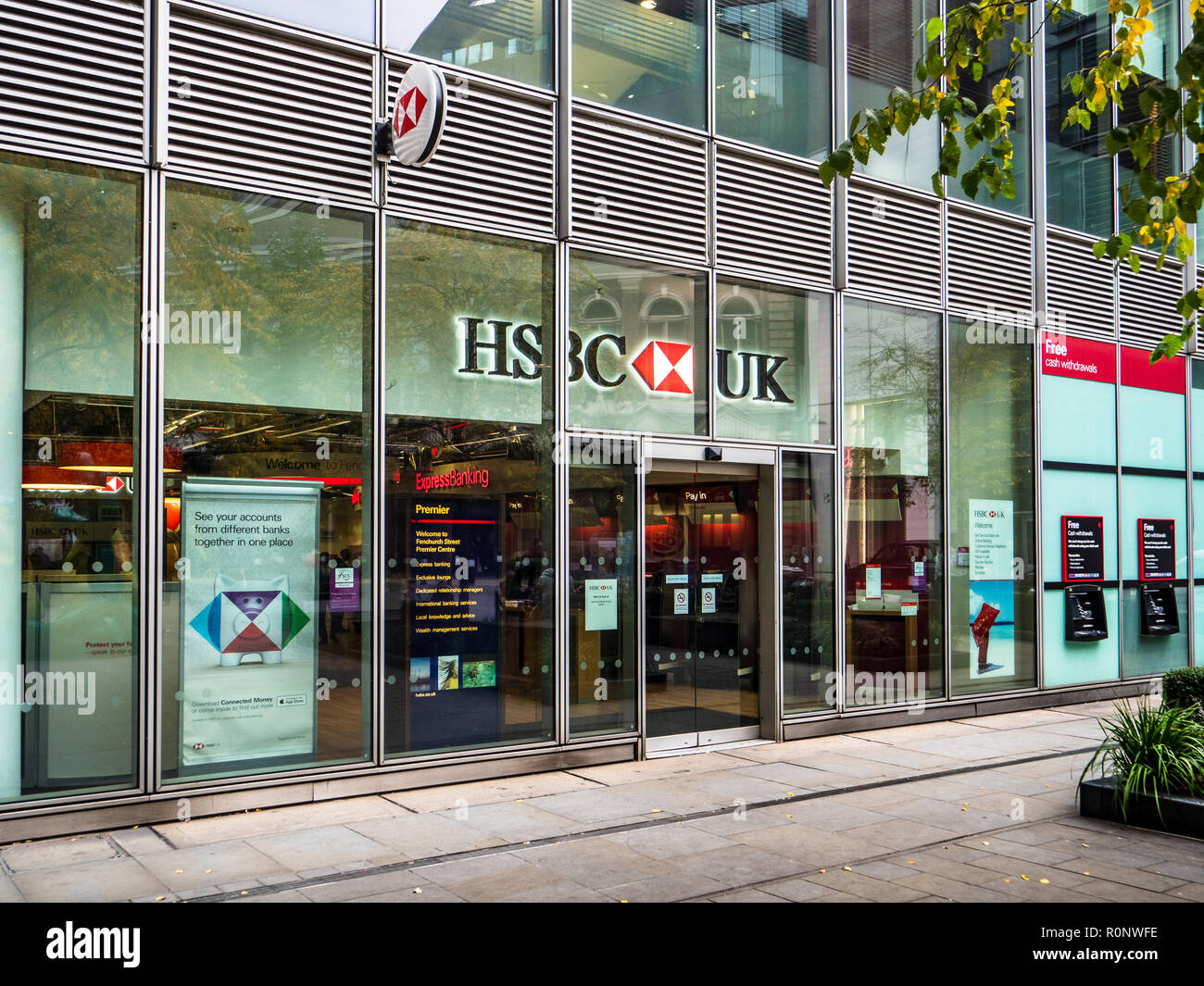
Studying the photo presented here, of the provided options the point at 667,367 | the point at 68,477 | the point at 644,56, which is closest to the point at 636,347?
the point at 667,367

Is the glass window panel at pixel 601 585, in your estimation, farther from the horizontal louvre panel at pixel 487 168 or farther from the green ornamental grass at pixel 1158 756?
the green ornamental grass at pixel 1158 756

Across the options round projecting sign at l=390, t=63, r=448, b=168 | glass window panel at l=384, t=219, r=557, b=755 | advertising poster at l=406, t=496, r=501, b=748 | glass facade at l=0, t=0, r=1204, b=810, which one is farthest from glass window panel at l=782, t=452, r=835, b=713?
round projecting sign at l=390, t=63, r=448, b=168

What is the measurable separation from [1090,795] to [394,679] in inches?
209

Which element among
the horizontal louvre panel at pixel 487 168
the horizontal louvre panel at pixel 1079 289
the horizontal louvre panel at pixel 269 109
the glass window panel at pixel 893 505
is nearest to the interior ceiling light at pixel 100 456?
the horizontal louvre panel at pixel 269 109

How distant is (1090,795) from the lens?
7.89 meters

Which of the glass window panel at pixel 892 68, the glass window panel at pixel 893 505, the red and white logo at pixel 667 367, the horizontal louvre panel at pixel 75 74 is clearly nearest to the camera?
the horizontal louvre panel at pixel 75 74

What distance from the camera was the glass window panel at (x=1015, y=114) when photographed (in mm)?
13320

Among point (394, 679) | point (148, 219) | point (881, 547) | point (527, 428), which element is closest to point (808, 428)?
point (881, 547)

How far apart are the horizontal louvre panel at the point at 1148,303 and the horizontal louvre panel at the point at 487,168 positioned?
9.17m

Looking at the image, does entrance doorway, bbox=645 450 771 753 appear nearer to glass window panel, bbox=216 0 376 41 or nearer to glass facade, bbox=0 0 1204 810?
glass facade, bbox=0 0 1204 810

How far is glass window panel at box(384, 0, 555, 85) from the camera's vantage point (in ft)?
29.2

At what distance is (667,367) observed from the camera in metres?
10.4

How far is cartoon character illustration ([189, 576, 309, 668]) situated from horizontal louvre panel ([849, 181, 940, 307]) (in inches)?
273

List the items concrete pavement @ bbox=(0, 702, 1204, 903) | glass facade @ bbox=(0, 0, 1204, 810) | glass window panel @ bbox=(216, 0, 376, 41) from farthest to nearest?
glass window panel @ bbox=(216, 0, 376, 41)
glass facade @ bbox=(0, 0, 1204, 810)
concrete pavement @ bbox=(0, 702, 1204, 903)
